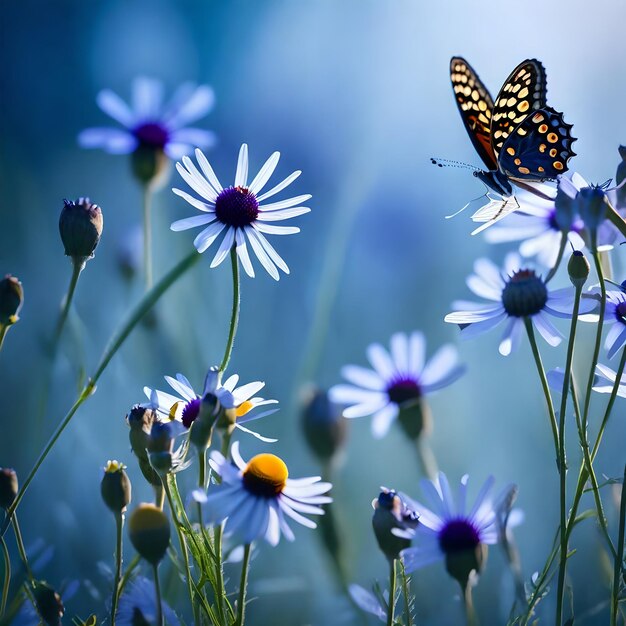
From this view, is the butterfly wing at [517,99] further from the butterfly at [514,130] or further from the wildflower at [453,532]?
the wildflower at [453,532]

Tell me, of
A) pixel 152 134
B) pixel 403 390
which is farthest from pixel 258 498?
pixel 152 134

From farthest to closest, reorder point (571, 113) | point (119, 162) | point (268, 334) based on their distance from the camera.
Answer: point (119, 162) → point (268, 334) → point (571, 113)

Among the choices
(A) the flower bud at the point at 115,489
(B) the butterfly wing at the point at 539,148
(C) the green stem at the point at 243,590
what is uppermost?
(B) the butterfly wing at the point at 539,148

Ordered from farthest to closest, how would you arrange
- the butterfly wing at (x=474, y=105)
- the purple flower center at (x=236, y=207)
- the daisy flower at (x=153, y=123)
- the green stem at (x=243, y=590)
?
Answer: the daisy flower at (x=153, y=123) < the butterfly wing at (x=474, y=105) < the purple flower center at (x=236, y=207) < the green stem at (x=243, y=590)

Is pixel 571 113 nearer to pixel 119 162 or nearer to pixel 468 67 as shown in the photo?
pixel 468 67

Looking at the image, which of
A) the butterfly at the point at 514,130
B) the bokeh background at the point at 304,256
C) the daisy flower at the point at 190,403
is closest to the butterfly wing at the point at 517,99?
the butterfly at the point at 514,130

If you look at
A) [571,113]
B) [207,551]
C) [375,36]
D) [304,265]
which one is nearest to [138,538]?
[207,551]

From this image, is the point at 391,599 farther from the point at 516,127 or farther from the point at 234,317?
the point at 516,127
